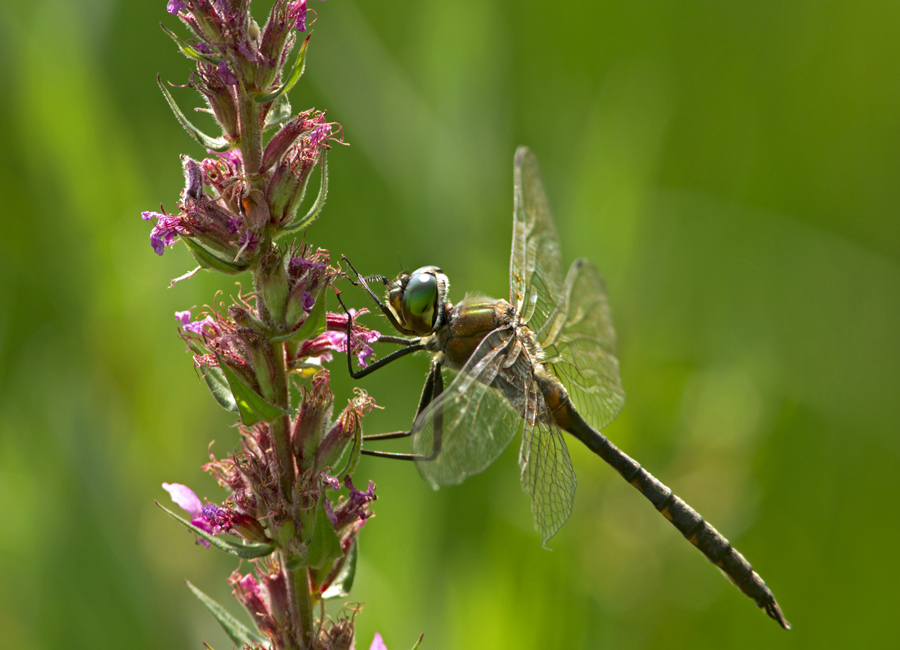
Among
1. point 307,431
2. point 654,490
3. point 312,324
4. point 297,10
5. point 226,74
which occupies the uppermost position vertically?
point 297,10

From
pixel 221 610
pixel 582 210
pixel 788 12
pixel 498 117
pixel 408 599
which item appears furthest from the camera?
pixel 788 12

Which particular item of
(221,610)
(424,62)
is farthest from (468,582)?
(424,62)

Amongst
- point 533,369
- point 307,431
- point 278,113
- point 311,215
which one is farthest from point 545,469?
point 278,113

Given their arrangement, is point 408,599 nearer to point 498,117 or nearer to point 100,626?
point 100,626

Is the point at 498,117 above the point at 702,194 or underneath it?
above

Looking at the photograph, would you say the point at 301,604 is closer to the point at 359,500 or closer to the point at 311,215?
the point at 359,500
